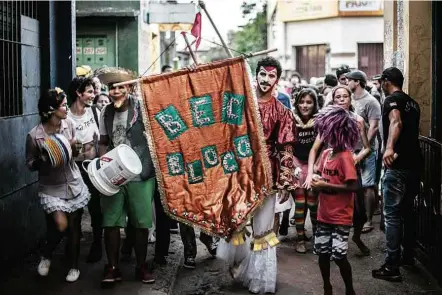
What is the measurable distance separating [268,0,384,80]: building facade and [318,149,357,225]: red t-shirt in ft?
63.5

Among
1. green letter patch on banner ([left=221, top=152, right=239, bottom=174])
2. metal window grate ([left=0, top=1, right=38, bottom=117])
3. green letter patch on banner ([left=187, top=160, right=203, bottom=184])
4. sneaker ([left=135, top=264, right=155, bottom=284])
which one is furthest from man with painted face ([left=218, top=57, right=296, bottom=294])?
metal window grate ([left=0, top=1, right=38, bottom=117])

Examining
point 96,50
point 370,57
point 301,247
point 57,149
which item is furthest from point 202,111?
point 370,57

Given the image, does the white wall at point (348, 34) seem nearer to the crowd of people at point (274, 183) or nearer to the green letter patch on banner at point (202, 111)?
the crowd of people at point (274, 183)

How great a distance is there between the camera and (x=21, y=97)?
756cm

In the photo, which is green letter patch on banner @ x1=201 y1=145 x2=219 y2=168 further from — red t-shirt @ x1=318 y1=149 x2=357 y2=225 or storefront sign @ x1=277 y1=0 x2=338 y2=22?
storefront sign @ x1=277 y1=0 x2=338 y2=22

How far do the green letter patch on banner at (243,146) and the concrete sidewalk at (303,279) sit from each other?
1370 millimetres

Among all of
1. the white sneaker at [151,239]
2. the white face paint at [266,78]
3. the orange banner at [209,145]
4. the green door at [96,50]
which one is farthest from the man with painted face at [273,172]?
the green door at [96,50]

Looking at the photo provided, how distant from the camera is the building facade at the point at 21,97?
6918 mm

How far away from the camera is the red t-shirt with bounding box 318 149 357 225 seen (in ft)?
18.8

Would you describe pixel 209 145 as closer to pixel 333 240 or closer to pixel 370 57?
pixel 333 240

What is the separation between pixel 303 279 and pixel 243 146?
5.65 feet

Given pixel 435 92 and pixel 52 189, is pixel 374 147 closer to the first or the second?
pixel 435 92

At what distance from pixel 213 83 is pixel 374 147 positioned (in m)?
3.74

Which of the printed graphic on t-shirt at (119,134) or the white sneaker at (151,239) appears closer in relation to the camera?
the printed graphic on t-shirt at (119,134)
